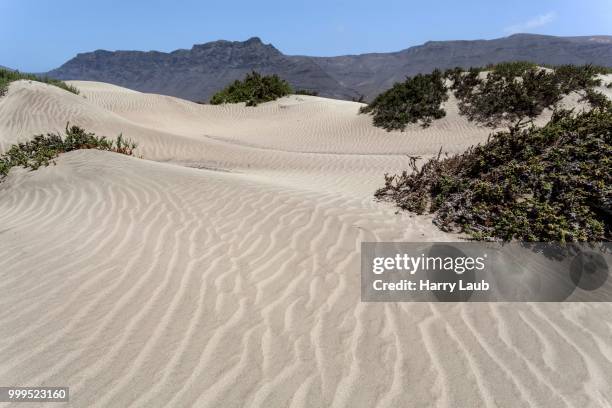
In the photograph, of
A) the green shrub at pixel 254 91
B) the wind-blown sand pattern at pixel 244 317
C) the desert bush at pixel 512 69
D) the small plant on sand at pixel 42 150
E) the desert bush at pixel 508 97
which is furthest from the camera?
the green shrub at pixel 254 91

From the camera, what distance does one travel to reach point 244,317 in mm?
2836

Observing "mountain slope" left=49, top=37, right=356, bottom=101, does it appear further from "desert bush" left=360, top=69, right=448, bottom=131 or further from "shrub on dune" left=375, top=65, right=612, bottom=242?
"shrub on dune" left=375, top=65, right=612, bottom=242

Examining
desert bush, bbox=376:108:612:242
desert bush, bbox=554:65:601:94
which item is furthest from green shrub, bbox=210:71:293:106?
desert bush, bbox=376:108:612:242

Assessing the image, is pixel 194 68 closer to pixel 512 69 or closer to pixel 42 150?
pixel 512 69

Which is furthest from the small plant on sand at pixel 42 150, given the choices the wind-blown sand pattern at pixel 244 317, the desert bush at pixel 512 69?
the desert bush at pixel 512 69

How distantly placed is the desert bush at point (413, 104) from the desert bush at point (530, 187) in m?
10.8

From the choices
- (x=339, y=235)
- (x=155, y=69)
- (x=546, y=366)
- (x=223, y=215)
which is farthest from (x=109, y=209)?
(x=155, y=69)

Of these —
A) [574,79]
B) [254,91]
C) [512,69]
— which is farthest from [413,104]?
[254,91]

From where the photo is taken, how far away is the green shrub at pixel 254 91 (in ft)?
78.6

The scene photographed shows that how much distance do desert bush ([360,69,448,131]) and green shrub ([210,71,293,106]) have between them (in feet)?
30.4

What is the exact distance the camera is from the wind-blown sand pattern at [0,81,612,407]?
221 centimetres

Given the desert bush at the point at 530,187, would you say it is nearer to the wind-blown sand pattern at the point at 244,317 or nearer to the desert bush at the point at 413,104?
the wind-blown sand pattern at the point at 244,317

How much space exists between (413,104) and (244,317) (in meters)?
15.5

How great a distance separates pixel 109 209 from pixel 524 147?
18.7 feet
